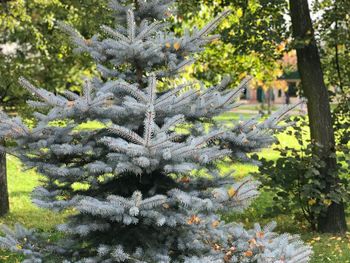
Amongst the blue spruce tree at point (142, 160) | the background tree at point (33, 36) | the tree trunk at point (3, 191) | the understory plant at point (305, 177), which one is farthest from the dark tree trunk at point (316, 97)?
the tree trunk at point (3, 191)

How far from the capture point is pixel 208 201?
15.3 ft

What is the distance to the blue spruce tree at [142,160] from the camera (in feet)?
15.0

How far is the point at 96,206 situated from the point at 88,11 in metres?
7.23

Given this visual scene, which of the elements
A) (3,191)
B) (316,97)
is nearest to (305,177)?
(316,97)

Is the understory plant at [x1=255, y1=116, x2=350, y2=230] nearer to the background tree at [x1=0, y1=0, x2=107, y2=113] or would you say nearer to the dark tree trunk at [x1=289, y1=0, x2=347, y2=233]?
the dark tree trunk at [x1=289, y1=0, x2=347, y2=233]

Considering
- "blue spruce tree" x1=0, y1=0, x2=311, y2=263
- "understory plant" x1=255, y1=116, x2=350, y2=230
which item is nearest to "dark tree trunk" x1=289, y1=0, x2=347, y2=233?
"understory plant" x1=255, y1=116, x2=350, y2=230

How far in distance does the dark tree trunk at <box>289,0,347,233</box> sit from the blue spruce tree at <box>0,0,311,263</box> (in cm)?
463

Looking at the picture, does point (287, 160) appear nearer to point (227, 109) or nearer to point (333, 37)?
point (333, 37)

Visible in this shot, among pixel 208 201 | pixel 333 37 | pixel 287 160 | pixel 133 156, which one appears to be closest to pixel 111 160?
pixel 133 156

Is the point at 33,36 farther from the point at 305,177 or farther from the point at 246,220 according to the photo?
the point at 305,177

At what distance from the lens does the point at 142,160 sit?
171 inches

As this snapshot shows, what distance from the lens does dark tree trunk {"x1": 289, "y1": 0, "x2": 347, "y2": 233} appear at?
9.67 m

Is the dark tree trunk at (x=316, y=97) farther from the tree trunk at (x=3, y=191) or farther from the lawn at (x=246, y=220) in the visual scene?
the tree trunk at (x=3, y=191)

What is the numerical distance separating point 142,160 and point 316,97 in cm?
603
